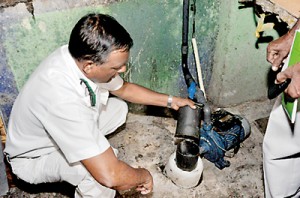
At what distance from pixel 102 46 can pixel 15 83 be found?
1.17 metres

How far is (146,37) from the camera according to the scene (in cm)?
298

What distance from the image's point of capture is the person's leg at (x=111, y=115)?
111 inches

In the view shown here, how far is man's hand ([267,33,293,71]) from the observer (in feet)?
7.20

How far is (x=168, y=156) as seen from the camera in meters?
3.14

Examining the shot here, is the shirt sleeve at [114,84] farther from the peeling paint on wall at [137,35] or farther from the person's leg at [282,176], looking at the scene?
the person's leg at [282,176]

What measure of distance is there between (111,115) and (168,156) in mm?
655

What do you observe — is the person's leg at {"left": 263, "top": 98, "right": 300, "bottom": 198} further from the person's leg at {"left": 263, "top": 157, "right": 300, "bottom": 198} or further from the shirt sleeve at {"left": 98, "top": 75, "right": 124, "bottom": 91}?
the shirt sleeve at {"left": 98, "top": 75, "right": 124, "bottom": 91}

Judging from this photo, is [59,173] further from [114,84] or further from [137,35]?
[137,35]

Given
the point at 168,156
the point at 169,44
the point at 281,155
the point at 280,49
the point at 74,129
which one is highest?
the point at 280,49

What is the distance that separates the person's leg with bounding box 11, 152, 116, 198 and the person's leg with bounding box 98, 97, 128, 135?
1.66 feet

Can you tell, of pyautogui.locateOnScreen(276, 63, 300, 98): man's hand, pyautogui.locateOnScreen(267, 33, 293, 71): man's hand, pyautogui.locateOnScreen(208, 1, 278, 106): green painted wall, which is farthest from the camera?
pyautogui.locateOnScreen(208, 1, 278, 106): green painted wall

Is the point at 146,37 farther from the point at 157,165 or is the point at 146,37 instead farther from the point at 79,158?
the point at 79,158

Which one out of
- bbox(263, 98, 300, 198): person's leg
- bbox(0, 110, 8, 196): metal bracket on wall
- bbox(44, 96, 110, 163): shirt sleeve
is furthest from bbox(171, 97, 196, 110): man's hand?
bbox(0, 110, 8, 196): metal bracket on wall

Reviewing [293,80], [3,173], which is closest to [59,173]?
[3,173]
